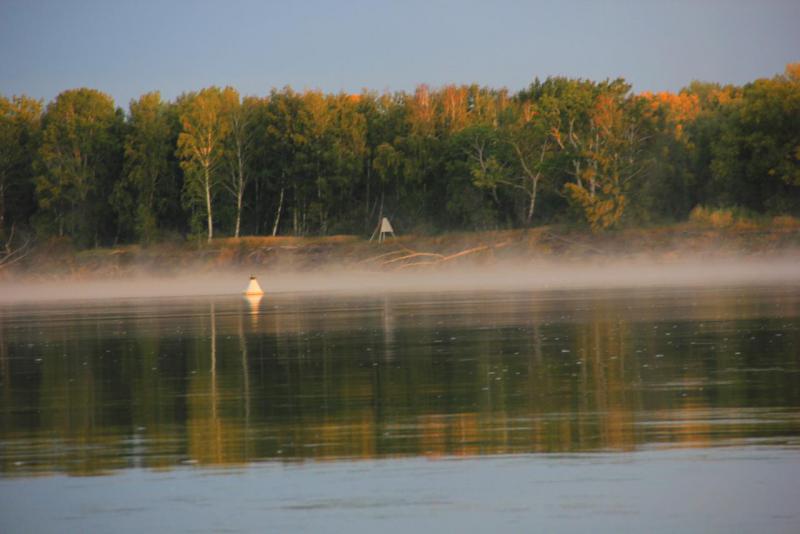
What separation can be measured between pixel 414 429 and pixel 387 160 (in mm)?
73370

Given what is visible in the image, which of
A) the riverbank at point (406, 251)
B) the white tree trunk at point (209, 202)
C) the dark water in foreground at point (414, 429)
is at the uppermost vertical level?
the white tree trunk at point (209, 202)

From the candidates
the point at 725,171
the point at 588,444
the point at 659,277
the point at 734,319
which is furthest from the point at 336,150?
the point at 588,444

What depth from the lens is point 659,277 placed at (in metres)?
56.5

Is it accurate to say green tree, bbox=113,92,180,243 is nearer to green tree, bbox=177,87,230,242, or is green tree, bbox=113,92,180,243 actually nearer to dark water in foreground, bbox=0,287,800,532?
green tree, bbox=177,87,230,242

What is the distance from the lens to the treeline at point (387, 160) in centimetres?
7450

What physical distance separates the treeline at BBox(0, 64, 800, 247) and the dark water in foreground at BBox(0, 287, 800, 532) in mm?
48985

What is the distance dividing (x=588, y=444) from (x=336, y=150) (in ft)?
245

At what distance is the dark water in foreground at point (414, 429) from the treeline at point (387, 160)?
48985 mm

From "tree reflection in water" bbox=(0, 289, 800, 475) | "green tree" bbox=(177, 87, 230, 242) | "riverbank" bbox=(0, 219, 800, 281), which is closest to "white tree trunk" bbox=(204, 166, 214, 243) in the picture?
"green tree" bbox=(177, 87, 230, 242)

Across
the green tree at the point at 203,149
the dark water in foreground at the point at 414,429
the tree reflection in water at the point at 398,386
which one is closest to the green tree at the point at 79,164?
the green tree at the point at 203,149

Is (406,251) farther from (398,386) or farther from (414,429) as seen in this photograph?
(414,429)

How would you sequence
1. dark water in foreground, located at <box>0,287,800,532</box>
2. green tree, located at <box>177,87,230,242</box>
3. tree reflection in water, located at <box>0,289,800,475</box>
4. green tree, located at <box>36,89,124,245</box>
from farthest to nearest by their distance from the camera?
green tree, located at <box>36,89,124,245</box>, green tree, located at <box>177,87,230,242</box>, tree reflection in water, located at <box>0,289,800,475</box>, dark water in foreground, located at <box>0,287,800,532</box>

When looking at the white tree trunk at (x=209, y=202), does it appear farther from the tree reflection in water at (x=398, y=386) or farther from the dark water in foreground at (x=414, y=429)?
the dark water in foreground at (x=414, y=429)

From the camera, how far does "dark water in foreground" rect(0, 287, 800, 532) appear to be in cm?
962
